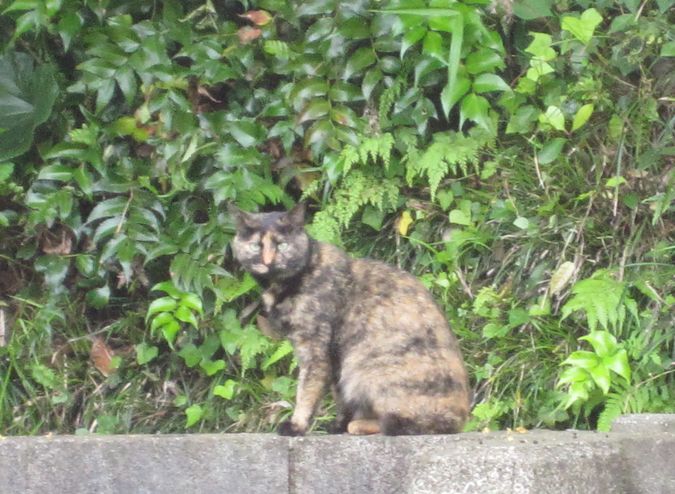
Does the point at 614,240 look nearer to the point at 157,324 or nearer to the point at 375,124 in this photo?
the point at 375,124

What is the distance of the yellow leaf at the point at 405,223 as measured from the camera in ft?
17.4

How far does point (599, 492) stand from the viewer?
2805mm

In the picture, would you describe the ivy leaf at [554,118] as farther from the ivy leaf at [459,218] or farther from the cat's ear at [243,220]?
the cat's ear at [243,220]

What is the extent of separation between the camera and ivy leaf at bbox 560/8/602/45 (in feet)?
16.5

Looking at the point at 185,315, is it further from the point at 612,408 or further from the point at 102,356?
the point at 612,408

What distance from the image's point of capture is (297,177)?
18.0ft

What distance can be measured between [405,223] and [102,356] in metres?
1.53

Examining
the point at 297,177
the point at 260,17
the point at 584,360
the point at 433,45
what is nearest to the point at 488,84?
the point at 433,45

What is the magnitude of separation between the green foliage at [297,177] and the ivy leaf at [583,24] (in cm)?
1

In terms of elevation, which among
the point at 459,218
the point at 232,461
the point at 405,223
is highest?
the point at 232,461

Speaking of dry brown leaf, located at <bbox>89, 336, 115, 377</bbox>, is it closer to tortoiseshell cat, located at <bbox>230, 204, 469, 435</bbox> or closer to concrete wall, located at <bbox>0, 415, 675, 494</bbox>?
tortoiseshell cat, located at <bbox>230, 204, 469, 435</bbox>

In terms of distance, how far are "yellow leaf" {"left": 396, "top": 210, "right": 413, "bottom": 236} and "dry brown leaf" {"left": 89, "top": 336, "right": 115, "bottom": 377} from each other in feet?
4.79

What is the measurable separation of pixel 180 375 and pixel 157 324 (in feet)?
1.16

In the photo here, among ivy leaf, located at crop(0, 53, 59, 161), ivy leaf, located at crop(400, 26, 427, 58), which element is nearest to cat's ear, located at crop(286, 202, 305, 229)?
ivy leaf, located at crop(400, 26, 427, 58)
